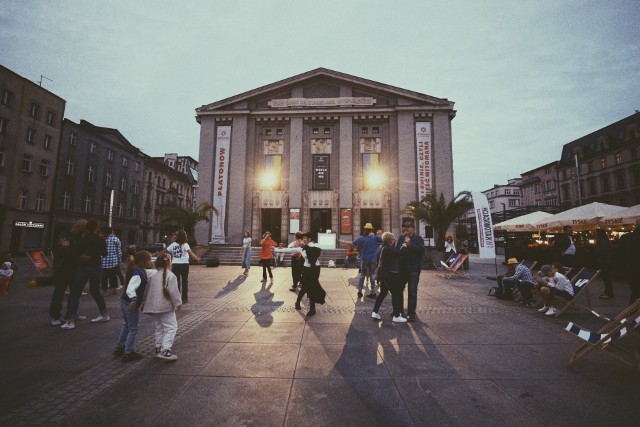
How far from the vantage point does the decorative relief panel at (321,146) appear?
89.1 ft

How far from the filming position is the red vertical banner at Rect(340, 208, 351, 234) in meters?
25.4

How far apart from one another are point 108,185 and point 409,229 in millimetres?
39084

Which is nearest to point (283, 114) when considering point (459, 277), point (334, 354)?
point (459, 277)

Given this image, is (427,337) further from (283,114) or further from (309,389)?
(283,114)

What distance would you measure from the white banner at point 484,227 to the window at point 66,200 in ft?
116

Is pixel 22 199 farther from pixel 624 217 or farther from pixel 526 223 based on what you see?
pixel 624 217

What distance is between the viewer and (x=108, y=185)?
35.3 meters

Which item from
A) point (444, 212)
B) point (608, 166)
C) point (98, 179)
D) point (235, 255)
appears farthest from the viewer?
point (608, 166)

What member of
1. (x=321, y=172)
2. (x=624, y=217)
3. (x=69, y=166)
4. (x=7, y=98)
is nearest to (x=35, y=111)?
(x=7, y=98)

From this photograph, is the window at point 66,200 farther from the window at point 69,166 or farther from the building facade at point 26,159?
the window at point 69,166

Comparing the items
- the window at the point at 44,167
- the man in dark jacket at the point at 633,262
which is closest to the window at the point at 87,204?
the window at the point at 44,167

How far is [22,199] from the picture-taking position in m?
25.8

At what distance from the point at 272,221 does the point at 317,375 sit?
23.2 m

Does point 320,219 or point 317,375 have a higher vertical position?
point 320,219
